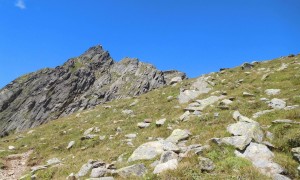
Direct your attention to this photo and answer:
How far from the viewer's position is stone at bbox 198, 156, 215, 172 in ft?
38.3

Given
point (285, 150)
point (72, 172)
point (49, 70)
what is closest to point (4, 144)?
point (72, 172)

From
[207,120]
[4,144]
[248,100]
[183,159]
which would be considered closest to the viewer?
[183,159]

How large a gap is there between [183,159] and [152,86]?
113 m

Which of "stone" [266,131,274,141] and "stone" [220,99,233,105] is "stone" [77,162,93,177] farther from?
"stone" [220,99,233,105]

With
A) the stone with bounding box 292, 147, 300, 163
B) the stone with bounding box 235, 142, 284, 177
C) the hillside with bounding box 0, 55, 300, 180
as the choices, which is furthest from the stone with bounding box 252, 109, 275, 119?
the stone with bounding box 292, 147, 300, 163

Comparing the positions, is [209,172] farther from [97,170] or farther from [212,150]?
[97,170]

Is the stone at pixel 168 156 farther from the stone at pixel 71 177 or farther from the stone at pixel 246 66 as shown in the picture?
the stone at pixel 246 66

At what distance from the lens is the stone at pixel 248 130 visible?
14.0 meters

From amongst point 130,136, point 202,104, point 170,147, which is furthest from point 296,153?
point 202,104

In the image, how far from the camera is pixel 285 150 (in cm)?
1314

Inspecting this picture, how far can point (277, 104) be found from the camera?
63.2 ft

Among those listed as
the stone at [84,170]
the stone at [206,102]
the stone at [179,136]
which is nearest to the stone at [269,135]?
the stone at [179,136]

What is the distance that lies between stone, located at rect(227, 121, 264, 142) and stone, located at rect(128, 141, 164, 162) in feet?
12.1

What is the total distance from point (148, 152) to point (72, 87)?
137 m
